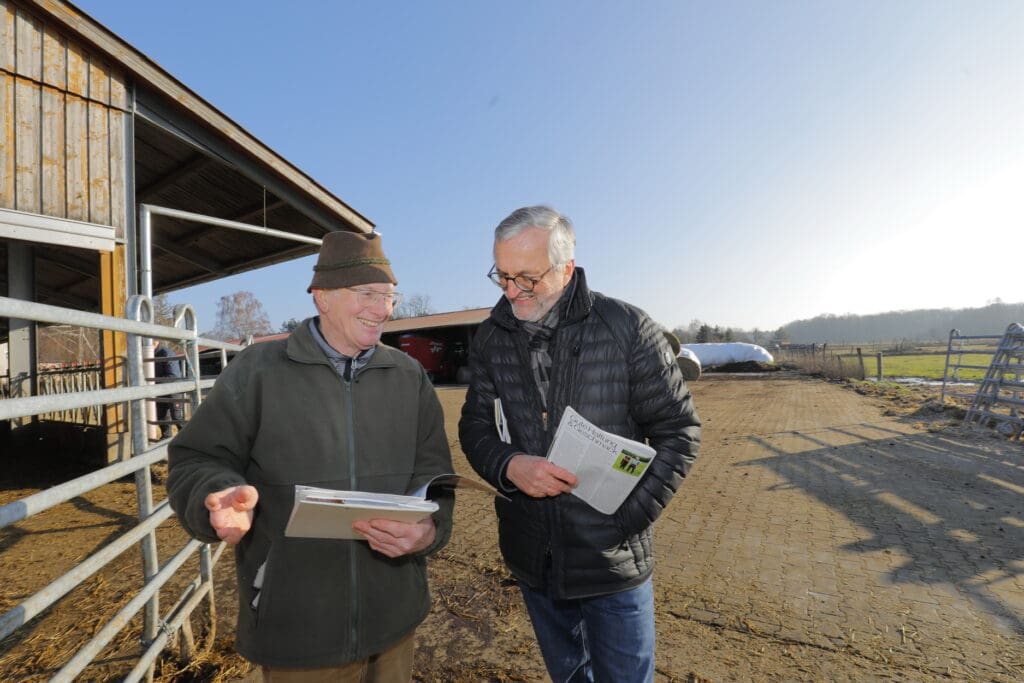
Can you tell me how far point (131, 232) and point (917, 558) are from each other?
8.49 m

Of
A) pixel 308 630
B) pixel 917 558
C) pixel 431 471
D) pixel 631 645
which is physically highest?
pixel 431 471

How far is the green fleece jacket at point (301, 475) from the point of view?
5.18 ft

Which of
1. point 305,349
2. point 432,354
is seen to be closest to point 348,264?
point 305,349

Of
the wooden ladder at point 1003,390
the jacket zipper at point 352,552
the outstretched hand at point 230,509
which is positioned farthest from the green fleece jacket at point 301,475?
the wooden ladder at point 1003,390

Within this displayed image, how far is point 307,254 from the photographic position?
1010 centimetres

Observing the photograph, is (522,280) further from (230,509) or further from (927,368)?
(927,368)

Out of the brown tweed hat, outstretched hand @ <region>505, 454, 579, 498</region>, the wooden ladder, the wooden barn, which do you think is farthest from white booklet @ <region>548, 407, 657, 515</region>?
the wooden ladder

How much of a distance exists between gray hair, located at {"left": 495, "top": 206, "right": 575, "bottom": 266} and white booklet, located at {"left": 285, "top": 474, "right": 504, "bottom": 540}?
878 mm

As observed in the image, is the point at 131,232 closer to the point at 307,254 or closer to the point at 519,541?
the point at 307,254

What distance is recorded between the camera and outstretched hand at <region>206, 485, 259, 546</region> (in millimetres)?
1369

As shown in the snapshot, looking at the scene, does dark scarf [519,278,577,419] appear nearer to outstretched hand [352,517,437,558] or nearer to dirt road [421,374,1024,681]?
outstretched hand [352,517,437,558]

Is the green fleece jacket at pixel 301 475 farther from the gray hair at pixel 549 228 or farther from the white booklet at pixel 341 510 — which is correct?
the gray hair at pixel 549 228

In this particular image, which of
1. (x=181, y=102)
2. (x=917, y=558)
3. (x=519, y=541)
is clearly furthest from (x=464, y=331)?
(x=519, y=541)

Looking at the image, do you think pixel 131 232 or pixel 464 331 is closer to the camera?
pixel 131 232
